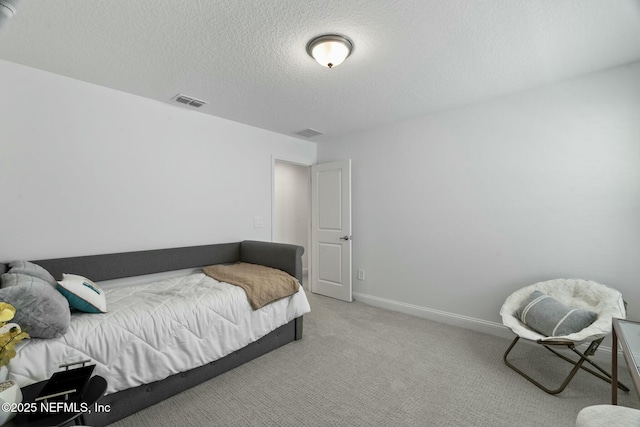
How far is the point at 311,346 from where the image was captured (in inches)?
102

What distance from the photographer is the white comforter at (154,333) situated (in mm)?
1462

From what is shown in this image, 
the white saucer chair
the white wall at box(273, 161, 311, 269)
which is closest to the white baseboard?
the white saucer chair

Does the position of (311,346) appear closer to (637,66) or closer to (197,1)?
(197,1)

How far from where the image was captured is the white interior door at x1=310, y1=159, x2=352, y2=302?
393 cm

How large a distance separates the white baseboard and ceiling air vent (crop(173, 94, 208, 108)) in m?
3.17

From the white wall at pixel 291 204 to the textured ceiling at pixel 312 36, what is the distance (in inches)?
106

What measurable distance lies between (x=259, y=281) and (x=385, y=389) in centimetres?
131

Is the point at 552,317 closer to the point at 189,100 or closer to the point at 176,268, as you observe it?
the point at 176,268

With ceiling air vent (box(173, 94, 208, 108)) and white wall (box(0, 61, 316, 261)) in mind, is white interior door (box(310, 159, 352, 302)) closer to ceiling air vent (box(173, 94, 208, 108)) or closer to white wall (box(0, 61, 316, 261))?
white wall (box(0, 61, 316, 261))

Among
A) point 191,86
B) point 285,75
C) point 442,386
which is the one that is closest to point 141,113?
point 191,86

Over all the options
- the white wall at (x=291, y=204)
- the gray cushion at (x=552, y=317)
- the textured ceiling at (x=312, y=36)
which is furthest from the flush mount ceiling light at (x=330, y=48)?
the white wall at (x=291, y=204)

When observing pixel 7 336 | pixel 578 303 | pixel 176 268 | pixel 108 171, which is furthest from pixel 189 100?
pixel 578 303

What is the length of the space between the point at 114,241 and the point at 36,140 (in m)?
0.99

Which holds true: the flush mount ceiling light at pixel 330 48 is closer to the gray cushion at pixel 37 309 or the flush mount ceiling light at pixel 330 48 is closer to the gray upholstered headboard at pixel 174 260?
the gray upholstered headboard at pixel 174 260
